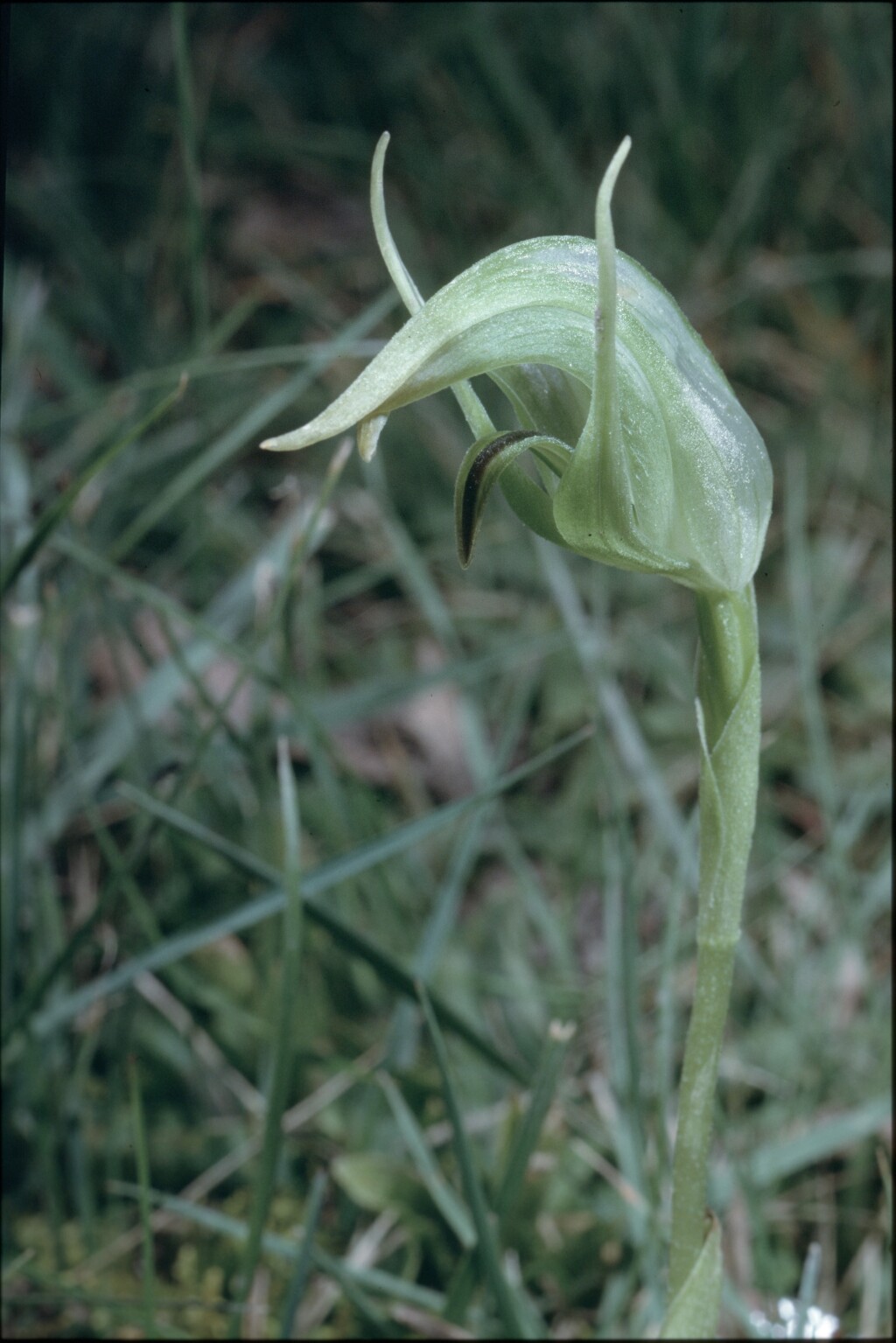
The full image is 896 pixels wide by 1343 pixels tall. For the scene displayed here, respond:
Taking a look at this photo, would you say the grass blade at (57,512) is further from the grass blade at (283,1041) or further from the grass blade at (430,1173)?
the grass blade at (430,1173)

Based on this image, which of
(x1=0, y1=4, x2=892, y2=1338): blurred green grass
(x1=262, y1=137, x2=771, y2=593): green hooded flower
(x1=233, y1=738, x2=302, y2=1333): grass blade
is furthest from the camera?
(x1=0, y1=4, x2=892, y2=1338): blurred green grass

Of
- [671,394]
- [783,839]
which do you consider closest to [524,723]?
[783,839]

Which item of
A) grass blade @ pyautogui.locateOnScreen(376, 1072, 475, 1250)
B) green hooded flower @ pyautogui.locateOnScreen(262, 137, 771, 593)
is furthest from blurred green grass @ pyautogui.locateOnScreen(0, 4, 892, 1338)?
green hooded flower @ pyautogui.locateOnScreen(262, 137, 771, 593)

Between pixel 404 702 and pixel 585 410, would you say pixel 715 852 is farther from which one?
pixel 404 702

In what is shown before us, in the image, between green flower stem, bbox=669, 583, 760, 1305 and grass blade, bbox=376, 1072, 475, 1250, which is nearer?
green flower stem, bbox=669, 583, 760, 1305

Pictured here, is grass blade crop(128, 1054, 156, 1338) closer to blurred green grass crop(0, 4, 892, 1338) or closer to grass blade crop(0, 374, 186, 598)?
blurred green grass crop(0, 4, 892, 1338)

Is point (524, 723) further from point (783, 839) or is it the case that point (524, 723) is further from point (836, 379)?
point (836, 379)
